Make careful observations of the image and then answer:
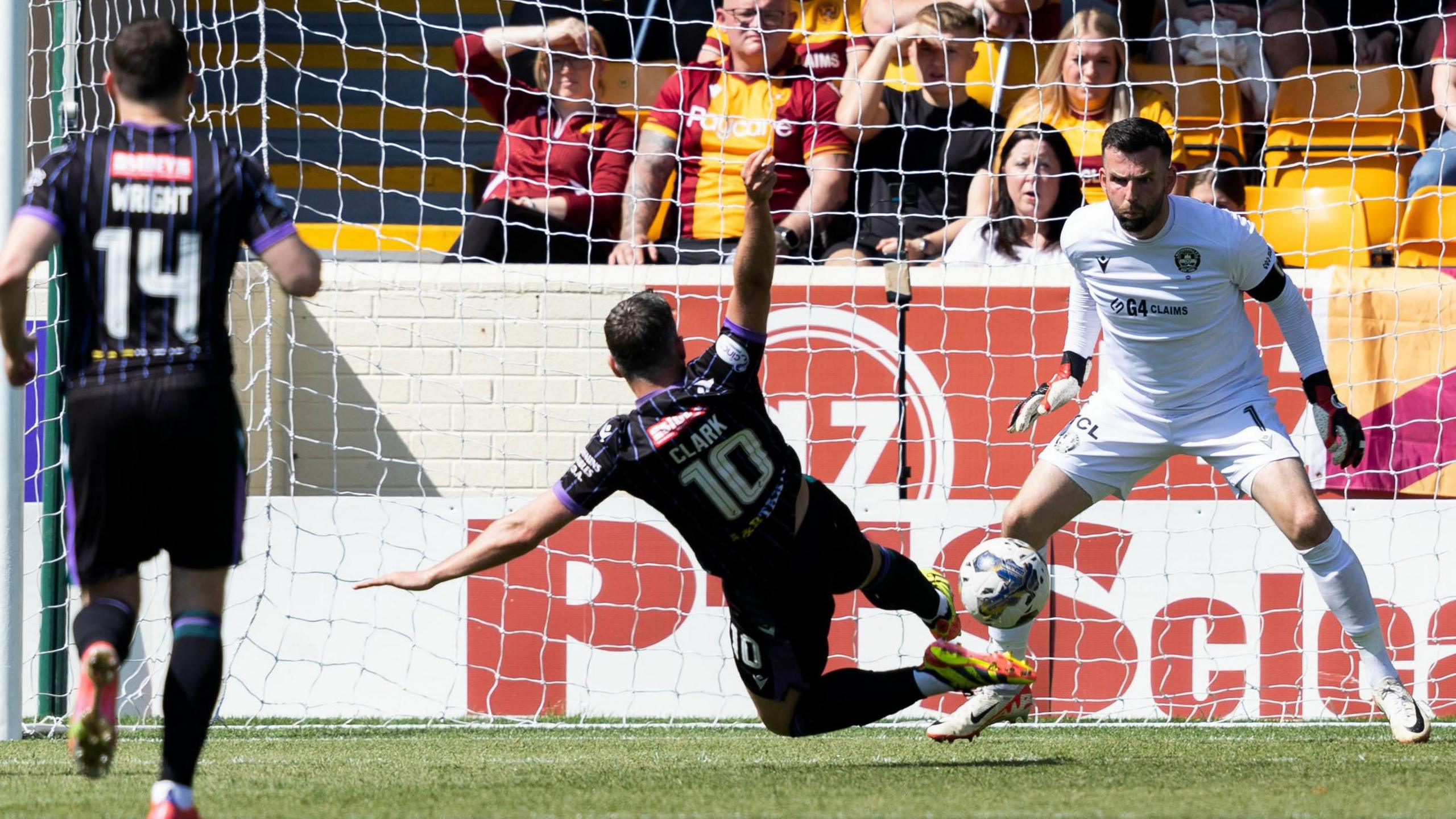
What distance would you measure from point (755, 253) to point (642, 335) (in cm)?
40

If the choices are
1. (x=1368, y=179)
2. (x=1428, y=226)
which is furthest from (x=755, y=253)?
(x=1368, y=179)

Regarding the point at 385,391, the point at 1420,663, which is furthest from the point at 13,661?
the point at 1420,663

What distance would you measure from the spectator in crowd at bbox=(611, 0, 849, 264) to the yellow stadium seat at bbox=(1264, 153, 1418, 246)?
2467mm

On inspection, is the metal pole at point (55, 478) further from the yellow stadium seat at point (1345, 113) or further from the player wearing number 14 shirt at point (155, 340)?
the yellow stadium seat at point (1345, 113)

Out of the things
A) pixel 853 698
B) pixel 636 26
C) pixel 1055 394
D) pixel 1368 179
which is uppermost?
pixel 636 26

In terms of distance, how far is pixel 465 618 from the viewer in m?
7.01

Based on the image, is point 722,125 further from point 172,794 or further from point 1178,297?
point 172,794

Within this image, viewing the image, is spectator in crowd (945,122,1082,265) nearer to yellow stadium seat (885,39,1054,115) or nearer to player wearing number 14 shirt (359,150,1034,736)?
yellow stadium seat (885,39,1054,115)

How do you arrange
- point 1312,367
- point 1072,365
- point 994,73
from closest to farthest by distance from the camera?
point 1312,367 → point 1072,365 → point 994,73

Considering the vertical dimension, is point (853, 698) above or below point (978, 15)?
below

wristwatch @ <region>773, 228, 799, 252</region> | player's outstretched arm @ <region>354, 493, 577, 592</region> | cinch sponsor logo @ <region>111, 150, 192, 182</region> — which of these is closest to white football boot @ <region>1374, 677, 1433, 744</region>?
player's outstretched arm @ <region>354, 493, 577, 592</region>

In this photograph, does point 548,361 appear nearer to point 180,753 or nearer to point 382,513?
point 382,513

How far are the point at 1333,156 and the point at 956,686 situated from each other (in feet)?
18.4

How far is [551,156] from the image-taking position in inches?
339
